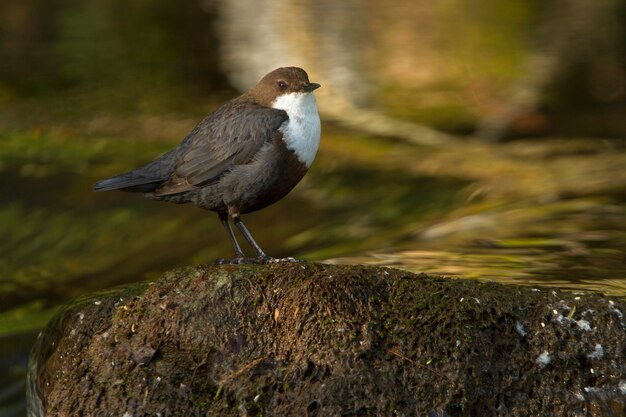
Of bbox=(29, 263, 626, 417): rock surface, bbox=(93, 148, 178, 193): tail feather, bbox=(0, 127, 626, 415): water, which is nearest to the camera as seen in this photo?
bbox=(29, 263, 626, 417): rock surface

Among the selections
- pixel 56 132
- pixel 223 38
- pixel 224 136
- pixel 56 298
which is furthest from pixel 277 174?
pixel 223 38

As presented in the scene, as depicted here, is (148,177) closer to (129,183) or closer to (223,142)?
(129,183)

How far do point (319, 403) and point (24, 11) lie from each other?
1301 cm

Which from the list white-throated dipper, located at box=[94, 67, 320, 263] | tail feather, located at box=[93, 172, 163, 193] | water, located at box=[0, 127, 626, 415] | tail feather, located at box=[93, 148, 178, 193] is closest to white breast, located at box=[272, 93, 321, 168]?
white-throated dipper, located at box=[94, 67, 320, 263]

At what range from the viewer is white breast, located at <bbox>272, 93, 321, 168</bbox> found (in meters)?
5.22

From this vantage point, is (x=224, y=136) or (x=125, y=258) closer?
(x=224, y=136)

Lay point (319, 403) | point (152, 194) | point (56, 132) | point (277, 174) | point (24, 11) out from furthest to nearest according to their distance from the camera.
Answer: point (24, 11)
point (56, 132)
point (152, 194)
point (277, 174)
point (319, 403)

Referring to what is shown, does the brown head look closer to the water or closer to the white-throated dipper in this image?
the white-throated dipper

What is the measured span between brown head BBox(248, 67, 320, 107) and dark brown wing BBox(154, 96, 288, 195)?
0.26ft

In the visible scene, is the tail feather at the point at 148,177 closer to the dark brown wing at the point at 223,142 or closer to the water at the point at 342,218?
the dark brown wing at the point at 223,142

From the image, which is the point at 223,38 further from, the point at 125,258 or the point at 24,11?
the point at 125,258

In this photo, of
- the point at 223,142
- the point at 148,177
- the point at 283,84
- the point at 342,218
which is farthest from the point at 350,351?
the point at 342,218

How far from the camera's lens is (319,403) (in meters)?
4.20

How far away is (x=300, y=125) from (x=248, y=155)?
324 millimetres
